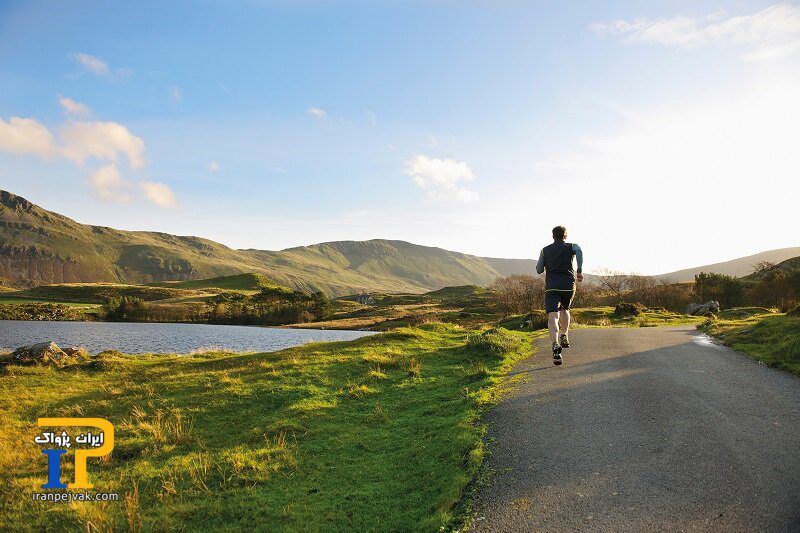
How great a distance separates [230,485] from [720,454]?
324 inches

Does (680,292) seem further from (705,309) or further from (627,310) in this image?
(627,310)

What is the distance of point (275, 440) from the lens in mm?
10352

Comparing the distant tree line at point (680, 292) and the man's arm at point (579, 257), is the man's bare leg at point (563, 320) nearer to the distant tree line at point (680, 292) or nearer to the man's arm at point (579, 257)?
the man's arm at point (579, 257)

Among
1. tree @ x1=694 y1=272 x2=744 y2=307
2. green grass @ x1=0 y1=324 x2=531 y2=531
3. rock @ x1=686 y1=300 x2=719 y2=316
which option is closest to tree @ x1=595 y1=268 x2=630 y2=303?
tree @ x1=694 y1=272 x2=744 y2=307

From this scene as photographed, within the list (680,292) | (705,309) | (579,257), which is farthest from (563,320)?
(680,292)

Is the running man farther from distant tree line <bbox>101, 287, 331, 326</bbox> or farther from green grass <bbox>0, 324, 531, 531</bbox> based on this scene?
distant tree line <bbox>101, 287, 331, 326</bbox>

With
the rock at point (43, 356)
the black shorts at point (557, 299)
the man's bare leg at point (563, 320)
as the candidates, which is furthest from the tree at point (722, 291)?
the rock at point (43, 356)

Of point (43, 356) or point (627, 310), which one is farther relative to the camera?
point (627, 310)

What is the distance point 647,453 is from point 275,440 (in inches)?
305

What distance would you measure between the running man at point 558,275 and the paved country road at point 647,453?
176cm

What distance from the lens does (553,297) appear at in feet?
43.2

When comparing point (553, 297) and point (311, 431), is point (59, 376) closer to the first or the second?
point (311, 431)

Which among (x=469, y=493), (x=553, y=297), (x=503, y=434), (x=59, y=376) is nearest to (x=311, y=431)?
(x=503, y=434)

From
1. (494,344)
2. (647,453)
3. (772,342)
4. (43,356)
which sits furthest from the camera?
(43,356)
